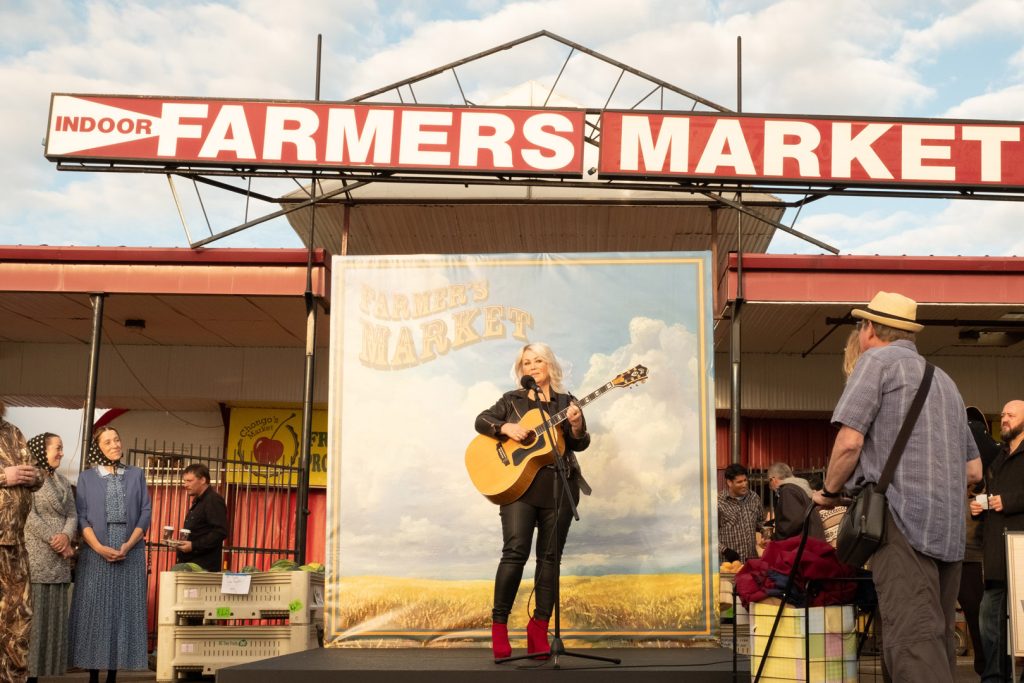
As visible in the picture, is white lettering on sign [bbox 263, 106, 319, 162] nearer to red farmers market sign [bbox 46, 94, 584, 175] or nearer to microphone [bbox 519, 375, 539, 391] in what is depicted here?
red farmers market sign [bbox 46, 94, 584, 175]

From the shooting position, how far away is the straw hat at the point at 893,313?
456 centimetres

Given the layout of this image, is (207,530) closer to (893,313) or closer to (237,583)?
(237,583)

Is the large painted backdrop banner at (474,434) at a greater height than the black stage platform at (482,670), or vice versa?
the large painted backdrop banner at (474,434)

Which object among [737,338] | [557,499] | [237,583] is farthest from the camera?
[737,338]

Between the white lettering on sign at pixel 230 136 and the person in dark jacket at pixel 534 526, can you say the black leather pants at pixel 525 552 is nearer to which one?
the person in dark jacket at pixel 534 526

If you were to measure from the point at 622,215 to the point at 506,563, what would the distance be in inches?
258

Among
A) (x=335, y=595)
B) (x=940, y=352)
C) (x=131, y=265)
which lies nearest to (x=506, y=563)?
(x=335, y=595)

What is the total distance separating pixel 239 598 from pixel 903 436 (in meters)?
5.76

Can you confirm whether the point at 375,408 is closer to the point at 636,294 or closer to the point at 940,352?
the point at 636,294

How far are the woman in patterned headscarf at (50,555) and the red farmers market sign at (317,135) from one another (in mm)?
3116

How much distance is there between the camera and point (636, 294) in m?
8.52

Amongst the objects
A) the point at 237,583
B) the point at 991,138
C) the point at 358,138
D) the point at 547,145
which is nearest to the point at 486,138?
the point at 547,145

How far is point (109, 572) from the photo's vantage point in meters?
8.35

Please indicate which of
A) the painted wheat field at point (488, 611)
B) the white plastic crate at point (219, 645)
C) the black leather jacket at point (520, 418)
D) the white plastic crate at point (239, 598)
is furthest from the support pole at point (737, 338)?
the white plastic crate at point (219, 645)
